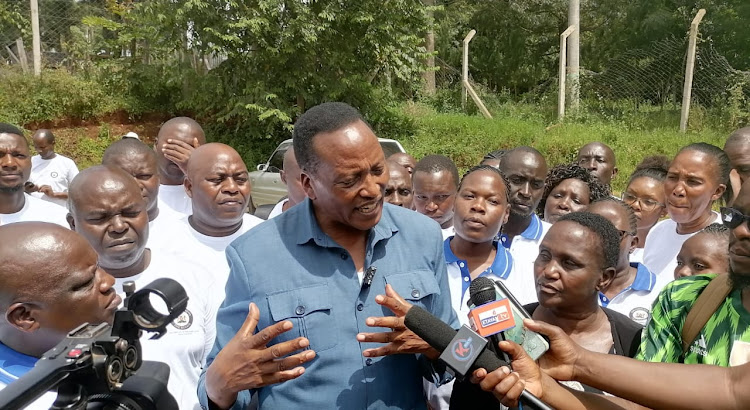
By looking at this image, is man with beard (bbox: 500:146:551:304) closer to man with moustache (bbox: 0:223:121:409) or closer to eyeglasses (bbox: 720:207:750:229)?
eyeglasses (bbox: 720:207:750:229)

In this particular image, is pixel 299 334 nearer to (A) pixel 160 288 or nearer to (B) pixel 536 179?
(A) pixel 160 288

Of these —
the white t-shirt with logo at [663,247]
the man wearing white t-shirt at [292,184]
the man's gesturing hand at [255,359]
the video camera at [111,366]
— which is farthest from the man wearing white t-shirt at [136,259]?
the white t-shirt with logo at [663,247]

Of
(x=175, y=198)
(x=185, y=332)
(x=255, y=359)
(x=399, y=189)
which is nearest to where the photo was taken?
(x=255, y=359)

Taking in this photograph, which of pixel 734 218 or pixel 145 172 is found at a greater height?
pixel 734 218

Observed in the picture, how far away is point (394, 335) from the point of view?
6.13 ft

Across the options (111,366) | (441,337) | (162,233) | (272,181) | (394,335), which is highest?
(111,366)

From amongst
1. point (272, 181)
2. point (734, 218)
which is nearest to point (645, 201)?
point (734, 218)

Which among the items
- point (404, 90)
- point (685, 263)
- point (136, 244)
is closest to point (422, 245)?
point (136, 244)

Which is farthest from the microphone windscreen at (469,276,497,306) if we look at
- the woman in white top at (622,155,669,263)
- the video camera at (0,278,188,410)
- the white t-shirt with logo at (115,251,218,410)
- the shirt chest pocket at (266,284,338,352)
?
the woman in white top at (622,155,669,263)

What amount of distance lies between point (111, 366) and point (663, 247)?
12.0ft

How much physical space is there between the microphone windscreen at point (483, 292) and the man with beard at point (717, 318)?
726mm

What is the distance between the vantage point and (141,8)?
1332 cm

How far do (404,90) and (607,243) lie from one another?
16288 millimetres

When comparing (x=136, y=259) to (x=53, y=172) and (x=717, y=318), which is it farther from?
(x=53, y=172)
